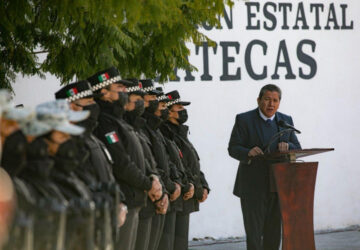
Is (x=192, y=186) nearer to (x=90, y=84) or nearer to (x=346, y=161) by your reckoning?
(x=90, y=84)

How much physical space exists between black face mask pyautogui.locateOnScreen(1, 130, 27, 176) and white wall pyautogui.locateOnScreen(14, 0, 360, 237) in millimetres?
8634

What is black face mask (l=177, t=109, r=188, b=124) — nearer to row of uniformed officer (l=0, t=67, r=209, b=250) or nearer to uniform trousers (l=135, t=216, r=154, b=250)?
row of uniformed officer (l=0, t=67, r=209, b=250)

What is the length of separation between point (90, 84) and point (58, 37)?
2.38 meters

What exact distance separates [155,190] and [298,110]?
23.3 feet

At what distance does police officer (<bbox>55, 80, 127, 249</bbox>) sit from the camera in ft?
14.1

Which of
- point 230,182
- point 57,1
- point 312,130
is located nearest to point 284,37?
point 312,130

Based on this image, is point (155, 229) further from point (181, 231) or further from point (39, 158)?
point (39, 158)

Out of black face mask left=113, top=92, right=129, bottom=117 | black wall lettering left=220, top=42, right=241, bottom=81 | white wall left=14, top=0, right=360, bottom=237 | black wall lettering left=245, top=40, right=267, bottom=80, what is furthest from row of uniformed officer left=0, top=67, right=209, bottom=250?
black wall lettering left=245, top=40, right=267, bottom=80

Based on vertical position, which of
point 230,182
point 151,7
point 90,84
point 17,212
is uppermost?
point 151,7

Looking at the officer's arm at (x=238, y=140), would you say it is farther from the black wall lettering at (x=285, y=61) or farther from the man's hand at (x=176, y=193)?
the black wall lettering at (x=285, y=61)

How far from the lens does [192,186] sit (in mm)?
8453

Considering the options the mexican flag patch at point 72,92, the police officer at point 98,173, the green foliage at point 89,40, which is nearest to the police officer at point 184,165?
the green foliage at point 89,40

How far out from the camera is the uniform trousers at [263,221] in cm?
859

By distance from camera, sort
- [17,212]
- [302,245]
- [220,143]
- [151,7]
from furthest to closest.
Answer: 1. [220,143]
2. [302,245]
3. [151,7]
4. [17,212]
